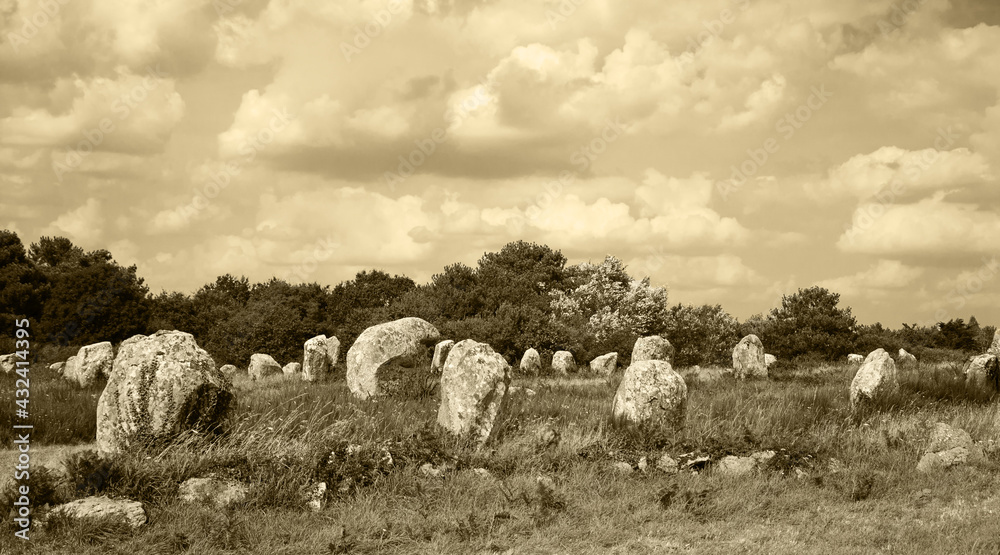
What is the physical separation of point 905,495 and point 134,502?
11.1m

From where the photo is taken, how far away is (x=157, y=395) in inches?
479

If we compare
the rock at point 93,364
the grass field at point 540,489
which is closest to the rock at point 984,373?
the grass field at point 540,489

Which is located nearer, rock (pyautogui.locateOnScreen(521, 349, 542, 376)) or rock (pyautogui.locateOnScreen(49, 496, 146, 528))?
rock (pyautogui.locateOnScreen(49, 496, 146, 528))

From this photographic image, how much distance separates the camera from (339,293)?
57188mm

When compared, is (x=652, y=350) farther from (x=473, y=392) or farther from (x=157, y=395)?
(x=157, y=395)

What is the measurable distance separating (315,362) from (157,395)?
50.9 feet

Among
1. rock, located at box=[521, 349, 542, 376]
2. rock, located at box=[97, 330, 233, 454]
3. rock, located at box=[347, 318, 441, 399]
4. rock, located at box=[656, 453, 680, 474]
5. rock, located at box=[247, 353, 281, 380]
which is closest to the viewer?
rock, located at box=[97, 330, 233, 454]

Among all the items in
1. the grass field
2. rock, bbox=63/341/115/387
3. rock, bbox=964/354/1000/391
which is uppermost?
rock, bbox=63/341/115/387

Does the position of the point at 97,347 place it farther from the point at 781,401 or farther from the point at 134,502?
the point at 781,401

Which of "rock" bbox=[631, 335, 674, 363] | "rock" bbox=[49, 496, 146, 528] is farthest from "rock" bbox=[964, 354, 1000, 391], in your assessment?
"rock" bbox=[49, 496, 146, 528]

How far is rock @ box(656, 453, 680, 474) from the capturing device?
13.0 m

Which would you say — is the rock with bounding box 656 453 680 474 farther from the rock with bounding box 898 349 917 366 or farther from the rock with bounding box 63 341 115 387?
the rock with bounding box 898 349 917 366

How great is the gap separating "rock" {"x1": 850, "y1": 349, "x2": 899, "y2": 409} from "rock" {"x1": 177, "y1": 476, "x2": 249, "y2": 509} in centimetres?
1530

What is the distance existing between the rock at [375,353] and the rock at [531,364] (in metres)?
9.60
